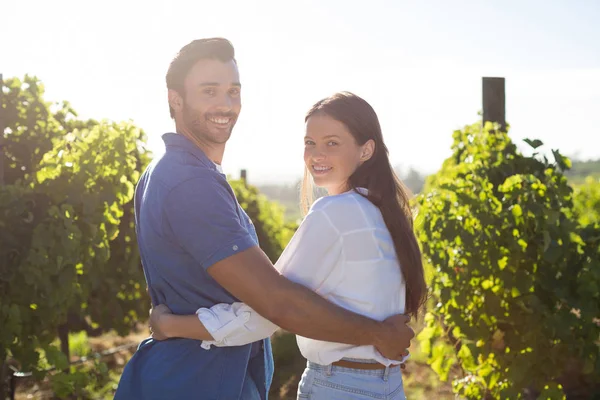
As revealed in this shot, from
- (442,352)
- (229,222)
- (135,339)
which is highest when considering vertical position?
(229,222)

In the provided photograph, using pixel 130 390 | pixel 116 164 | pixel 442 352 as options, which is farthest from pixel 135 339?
pixel 130 390

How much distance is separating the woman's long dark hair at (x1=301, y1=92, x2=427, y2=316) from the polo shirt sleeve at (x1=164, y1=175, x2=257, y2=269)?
0.55 metres

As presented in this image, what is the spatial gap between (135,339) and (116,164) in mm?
5753

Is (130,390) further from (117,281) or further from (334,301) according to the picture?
(117,281)

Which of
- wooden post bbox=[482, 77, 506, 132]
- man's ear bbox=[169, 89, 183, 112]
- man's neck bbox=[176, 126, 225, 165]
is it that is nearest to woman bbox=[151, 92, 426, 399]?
man's neck bbox=[176, 126, 225, 165]

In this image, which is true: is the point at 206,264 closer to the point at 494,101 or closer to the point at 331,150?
the point at 331,150

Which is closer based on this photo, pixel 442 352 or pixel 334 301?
pixel 334 301

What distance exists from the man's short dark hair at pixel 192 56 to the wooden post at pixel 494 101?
12.9 feet

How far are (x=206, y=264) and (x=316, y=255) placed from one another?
378 millimetres

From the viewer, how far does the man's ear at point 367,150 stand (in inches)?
99.4

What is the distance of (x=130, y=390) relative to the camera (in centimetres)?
223

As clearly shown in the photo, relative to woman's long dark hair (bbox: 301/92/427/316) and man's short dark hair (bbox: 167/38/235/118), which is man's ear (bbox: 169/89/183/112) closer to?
man's short dark hair (bbox: 167/38/235/118)

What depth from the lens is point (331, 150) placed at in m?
2.49

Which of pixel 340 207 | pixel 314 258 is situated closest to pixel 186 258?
pixel 314 258
